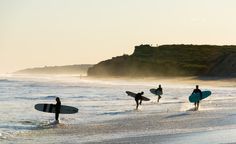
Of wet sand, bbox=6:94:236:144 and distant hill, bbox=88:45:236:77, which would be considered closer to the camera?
wet sand, bbox=6:94:236:144

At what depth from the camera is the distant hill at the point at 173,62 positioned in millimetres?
117675

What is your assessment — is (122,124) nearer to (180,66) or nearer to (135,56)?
(180,66)

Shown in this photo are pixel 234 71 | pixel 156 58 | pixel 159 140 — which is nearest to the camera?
pixel 159 140

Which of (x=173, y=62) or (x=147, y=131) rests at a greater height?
(x=173, y=62)

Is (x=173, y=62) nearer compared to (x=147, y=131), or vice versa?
(x=147, y=131)

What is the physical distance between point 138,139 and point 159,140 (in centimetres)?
79

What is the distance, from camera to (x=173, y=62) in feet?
462

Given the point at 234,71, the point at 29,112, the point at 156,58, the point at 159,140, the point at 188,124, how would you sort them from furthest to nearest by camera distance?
the point at 156,58 < the point at 234,71 < the point at 29,112 < the point at 188,124 < the point at 159,140

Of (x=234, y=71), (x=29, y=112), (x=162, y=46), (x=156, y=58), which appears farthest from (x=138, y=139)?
(x=162, y=46)

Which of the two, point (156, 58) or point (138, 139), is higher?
point (156, 58)

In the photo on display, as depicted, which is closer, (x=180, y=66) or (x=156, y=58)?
(x=180, y=66)

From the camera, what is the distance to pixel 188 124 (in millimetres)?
24172

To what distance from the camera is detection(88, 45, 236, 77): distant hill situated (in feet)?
386

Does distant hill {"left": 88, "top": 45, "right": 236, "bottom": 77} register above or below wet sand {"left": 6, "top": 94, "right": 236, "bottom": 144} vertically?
above
